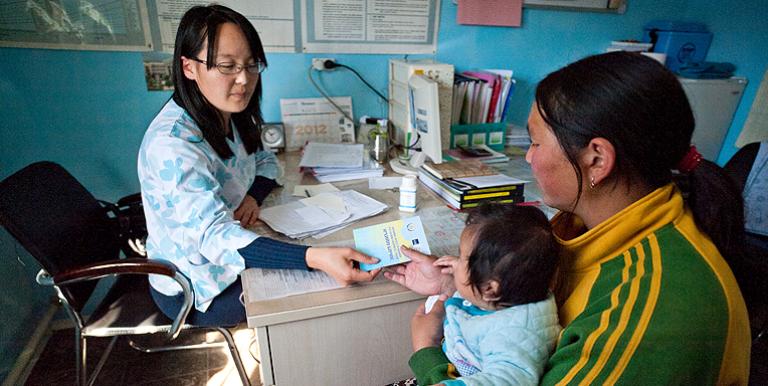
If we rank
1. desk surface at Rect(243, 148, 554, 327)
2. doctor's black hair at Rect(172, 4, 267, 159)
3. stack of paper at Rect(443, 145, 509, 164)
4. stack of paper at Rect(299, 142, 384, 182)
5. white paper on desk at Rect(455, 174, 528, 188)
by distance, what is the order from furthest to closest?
stack of paper at Rect(443, 145, 509, 164)
stack of paper at Rect(299, 142, 384, 182)
white paper on desk at Rect(455, 174, 528, 188)
doctor's black hair at Rect(172, 4, 267, 159)
desk surface at Rect(243, 148, 554, 327)

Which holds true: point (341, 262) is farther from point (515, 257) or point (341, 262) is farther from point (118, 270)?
point (118, 270)

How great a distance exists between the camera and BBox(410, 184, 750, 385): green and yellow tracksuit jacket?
0.56 metres

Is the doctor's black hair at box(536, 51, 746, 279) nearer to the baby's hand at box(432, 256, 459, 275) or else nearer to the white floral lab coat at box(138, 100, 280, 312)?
the baby's hand at box(432, 256, 459, 275)

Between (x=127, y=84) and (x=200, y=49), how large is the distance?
0.86 m

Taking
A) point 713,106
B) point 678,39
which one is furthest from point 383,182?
point 713,106

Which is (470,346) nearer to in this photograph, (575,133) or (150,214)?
(575,133)

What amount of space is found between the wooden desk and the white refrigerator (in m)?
2.17

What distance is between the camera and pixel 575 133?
2.24ft

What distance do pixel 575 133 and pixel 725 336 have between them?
36cm

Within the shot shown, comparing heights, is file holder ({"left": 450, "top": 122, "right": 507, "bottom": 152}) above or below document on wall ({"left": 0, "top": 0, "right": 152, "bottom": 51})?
below

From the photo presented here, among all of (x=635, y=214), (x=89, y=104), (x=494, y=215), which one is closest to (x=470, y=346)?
(x=494, y=215)

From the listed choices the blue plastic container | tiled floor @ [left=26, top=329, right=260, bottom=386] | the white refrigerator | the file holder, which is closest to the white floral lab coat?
tiled floor @ [left=26, top=329, right=260, bottom=386]

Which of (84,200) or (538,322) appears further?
(84,200)

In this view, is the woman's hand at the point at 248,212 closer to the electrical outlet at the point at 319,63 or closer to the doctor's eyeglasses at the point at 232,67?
the doctor's eyeglasses at the point at 232,67
